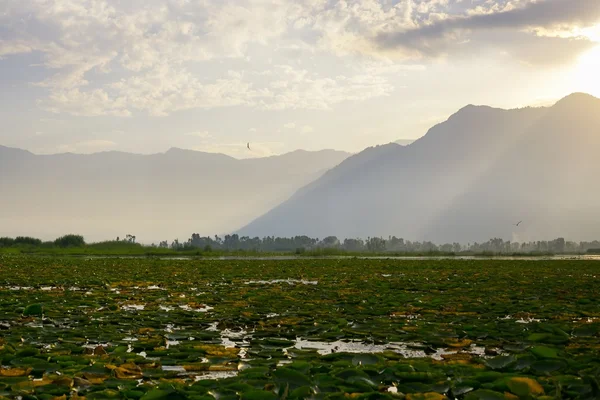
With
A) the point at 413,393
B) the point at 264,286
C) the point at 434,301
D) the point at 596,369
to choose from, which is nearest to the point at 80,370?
the point at 413,393

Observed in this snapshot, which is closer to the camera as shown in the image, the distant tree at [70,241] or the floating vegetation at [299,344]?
the floating vegetation at [299,344]

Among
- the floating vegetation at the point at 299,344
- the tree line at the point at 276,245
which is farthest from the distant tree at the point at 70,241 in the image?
the floating vegetation at the point at 299,344

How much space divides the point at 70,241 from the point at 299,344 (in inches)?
2398

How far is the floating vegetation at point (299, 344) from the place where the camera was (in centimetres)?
612

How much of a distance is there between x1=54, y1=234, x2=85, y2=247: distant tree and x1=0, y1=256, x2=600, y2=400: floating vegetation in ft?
165

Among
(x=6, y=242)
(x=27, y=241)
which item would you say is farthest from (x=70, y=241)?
(x=6, y=242)

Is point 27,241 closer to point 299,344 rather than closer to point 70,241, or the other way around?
point 70,241

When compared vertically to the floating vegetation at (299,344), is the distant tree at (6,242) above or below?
above

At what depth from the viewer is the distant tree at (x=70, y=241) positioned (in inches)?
2522

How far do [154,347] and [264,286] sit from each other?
10191mm

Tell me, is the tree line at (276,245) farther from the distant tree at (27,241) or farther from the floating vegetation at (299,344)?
the floating vegetation at (299,344)

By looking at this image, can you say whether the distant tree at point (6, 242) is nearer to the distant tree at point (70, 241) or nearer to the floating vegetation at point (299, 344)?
the distant tree at point (70, 241)

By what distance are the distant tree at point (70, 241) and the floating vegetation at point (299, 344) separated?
50.4 metres

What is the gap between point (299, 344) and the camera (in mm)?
9133
